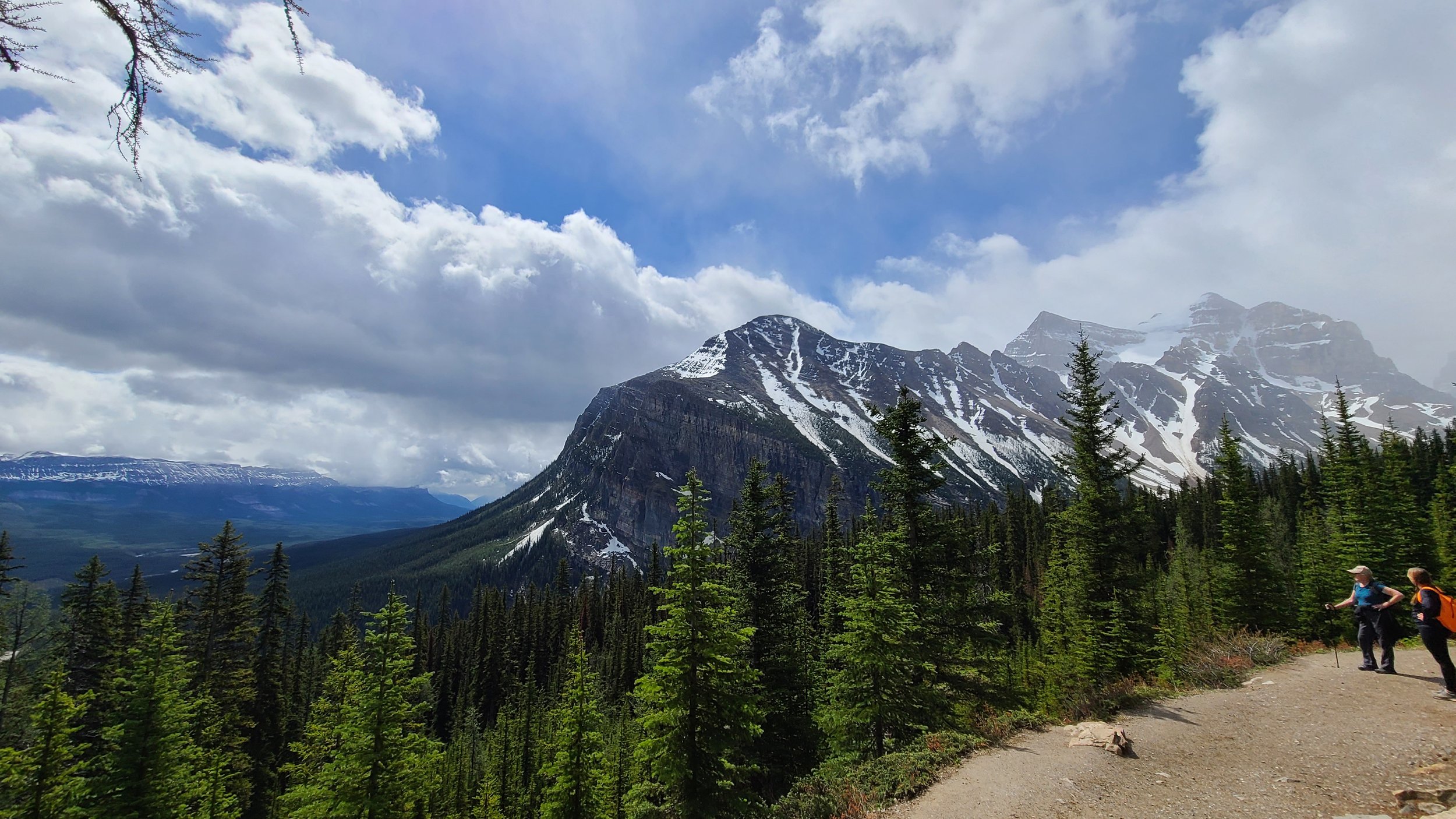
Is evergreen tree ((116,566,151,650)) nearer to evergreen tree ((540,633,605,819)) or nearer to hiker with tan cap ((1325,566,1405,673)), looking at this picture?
evergreen tree ((540,633,605,819))

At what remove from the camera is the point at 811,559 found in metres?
70.4

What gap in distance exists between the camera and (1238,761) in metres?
9.03

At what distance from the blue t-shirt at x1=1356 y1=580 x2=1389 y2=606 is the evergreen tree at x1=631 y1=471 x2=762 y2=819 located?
13.6m

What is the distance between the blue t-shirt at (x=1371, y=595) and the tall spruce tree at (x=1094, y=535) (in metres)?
5.47

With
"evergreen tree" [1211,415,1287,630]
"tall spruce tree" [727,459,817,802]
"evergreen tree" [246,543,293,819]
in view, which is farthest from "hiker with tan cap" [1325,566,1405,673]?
"evergreen tree" [246,543,293,819]

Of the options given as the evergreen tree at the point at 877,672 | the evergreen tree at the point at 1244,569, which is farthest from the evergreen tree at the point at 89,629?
the evergreen tree at the point at 1244,569

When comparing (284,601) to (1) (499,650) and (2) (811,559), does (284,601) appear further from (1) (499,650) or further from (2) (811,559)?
(2) (811,559)

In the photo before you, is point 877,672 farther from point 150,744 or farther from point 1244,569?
point 150,744

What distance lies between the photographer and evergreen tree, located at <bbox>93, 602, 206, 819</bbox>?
17.2m

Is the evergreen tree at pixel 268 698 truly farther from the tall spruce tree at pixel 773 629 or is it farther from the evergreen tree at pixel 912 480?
the evergreen tree at pixel 912 480

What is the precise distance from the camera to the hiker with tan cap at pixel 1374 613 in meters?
12.2

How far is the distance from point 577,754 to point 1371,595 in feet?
73.6

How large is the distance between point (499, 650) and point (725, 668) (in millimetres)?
69731

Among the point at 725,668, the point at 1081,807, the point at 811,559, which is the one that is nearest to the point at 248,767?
the point at 725,668
